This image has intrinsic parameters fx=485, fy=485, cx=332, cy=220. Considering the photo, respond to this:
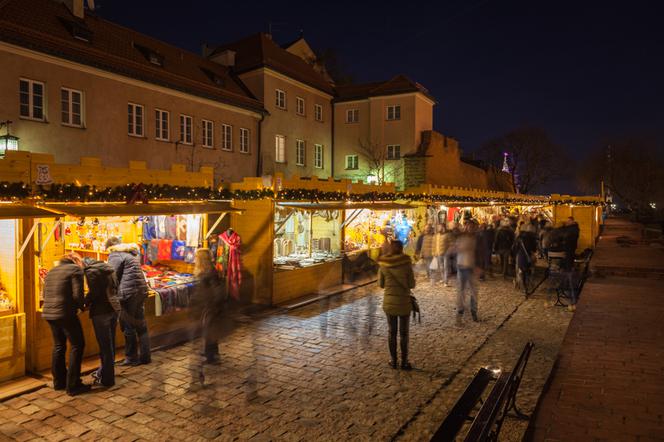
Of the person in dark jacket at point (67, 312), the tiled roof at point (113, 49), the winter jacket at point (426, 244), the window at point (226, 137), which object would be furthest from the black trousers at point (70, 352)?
the window at point (226, 137)

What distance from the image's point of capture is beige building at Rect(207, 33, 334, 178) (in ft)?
83.8

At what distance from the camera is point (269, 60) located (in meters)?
25.7

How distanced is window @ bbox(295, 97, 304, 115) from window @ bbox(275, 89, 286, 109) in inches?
47.7

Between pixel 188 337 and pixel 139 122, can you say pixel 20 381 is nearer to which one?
pixel 188 337

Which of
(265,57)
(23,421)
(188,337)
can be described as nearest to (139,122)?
(265,57)

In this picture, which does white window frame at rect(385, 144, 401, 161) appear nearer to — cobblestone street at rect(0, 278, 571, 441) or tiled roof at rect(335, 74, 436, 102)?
tiled roof at rect(335, 74, 436, 102)

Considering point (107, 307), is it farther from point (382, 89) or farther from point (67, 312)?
point (382, 89)

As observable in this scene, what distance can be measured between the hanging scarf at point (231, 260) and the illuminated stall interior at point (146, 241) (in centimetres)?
45

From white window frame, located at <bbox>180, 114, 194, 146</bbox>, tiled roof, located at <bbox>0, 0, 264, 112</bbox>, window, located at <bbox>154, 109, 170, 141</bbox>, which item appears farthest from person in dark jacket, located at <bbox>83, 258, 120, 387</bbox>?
white window frame, located at <bbox>180, 114, 194, 146</bbox>

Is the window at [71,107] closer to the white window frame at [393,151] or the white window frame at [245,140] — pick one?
the white window frame at [245,140]

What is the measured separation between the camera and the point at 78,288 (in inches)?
229

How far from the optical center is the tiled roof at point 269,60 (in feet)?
85.3

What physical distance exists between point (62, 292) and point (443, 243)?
371 inches

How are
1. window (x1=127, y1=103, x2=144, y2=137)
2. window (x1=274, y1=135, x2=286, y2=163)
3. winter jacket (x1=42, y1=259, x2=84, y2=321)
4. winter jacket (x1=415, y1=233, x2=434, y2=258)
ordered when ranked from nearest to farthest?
winter jacket (x1=42, y1=259, x2=84, y2=321)
winter jacket (x1=415, y1=233, x2=434, y2=258)
window (x1=127, y1=103, x2=144, y2=137)
window (x1=274, y1=135, x2=286, y2=163)
